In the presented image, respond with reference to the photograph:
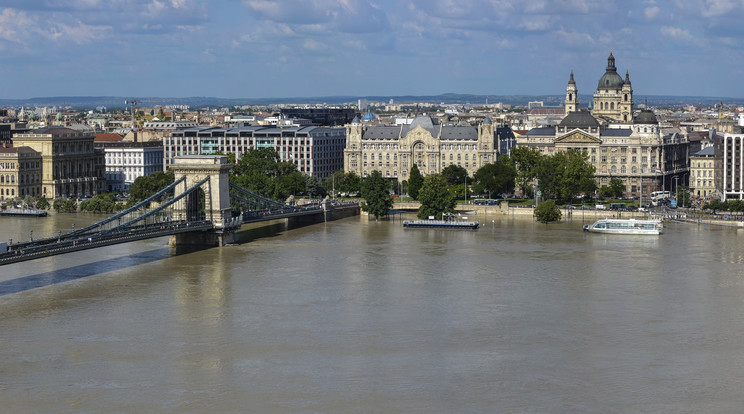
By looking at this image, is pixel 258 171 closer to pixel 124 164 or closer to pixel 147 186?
pixel 147 186

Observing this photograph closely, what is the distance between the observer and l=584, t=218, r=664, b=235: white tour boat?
183ft

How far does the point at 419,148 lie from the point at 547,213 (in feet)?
72.0

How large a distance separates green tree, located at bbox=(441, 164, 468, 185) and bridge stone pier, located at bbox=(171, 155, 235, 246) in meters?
27.4

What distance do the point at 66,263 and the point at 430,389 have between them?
21.7 m

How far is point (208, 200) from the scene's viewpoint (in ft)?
167

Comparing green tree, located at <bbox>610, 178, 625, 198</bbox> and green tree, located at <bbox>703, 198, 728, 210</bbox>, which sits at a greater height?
green tree, located at <bbox>610, 178, 625, 198</bbox>

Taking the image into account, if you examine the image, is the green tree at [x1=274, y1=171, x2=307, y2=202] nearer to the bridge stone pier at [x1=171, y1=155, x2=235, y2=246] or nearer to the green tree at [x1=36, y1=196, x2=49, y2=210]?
the green tree at [x1=36, y1=196, x2=49, y2=210]

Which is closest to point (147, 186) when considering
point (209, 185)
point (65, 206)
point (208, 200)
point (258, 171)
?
point (65, 206)

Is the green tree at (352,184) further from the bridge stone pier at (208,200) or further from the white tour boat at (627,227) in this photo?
the bridge stone pier at (208,200)

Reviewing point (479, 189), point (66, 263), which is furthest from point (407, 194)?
point (66, 263)

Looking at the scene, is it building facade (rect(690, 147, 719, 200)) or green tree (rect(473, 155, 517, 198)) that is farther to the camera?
building facade (rect(690, 147, 719, 200))

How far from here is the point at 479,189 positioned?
239ft

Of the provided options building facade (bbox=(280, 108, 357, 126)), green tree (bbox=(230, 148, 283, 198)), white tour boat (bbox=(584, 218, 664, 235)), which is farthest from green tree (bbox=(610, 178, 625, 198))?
building facade (bbox=(280, 108, 357, 126))

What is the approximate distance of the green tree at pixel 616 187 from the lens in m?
75.0
